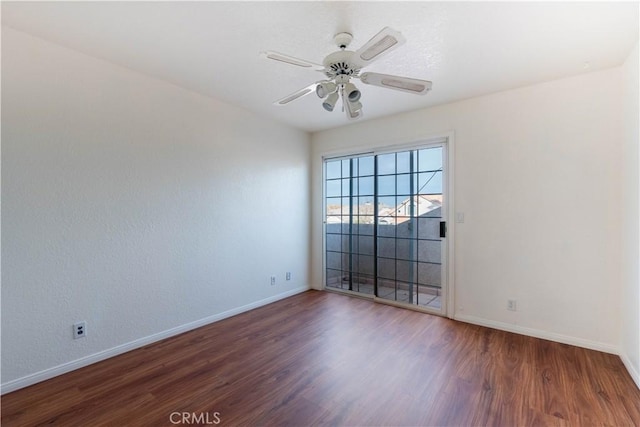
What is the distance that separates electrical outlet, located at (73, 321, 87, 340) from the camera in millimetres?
2314

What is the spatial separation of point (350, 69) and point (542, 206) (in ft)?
7.85

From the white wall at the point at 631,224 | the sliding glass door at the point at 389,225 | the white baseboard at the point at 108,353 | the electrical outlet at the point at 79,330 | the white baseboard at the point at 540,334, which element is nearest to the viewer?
the white baseboard at the point at 108,353

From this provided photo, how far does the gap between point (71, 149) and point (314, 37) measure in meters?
2.10

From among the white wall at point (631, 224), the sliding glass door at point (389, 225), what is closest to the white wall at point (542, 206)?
the white wall at point (631, 224)

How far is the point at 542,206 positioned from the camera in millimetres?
2850

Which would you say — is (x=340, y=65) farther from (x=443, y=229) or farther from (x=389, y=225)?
(x=389, y=225)

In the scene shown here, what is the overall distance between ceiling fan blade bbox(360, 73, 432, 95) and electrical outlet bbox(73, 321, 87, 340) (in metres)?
2.92

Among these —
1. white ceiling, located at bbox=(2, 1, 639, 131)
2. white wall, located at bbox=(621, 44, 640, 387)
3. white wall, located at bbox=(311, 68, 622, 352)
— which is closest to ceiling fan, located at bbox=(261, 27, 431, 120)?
white ceiling, located at bbox=(2, 1, 639, 131)

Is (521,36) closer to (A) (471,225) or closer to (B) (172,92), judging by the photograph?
(A) (471,225)

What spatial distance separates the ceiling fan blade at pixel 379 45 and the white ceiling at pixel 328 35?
0.37 m

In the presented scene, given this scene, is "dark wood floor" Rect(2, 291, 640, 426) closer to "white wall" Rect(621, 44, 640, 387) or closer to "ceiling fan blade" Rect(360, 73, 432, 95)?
"white wall" Rect(621, 44, 640, 387)

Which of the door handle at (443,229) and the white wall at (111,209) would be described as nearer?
the white wall at (111,209)

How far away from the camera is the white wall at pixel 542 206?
2.58 metres

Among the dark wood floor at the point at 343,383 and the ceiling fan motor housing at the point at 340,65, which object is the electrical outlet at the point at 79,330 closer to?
the dark wood floor at the point at 343,383
